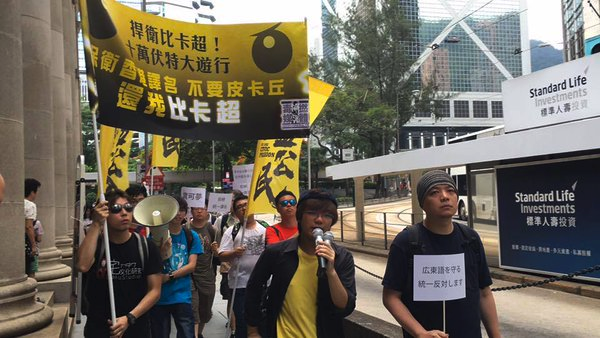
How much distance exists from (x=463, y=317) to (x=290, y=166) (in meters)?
4.16

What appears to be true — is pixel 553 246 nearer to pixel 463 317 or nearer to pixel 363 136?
pixel 463 317

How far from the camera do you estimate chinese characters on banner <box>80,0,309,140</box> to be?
401 cm

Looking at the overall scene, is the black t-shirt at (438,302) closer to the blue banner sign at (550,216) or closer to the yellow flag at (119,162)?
the yellow flag at (119,162)

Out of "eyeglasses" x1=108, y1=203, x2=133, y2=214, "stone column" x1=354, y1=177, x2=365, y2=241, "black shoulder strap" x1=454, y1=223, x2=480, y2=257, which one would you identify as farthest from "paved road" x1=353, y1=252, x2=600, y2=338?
"stone column" x1=354, y1=177, x2=365, y2=241

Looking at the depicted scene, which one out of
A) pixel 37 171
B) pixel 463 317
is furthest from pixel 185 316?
pixel 37 171

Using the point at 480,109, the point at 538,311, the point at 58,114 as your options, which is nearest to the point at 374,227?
the point at 538,311

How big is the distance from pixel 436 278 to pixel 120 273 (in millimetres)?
2081

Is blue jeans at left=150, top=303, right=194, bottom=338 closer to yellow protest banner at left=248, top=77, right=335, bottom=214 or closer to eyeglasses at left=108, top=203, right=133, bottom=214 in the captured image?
yellow protest banner at left=248, top=77, right=335, bottom=214

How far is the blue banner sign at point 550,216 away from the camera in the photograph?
1042 centimetres

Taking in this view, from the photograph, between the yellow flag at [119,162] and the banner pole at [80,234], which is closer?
the banner pole at [80,234]

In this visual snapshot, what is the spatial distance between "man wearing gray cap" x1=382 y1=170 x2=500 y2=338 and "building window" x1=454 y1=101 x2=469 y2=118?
9647 cm

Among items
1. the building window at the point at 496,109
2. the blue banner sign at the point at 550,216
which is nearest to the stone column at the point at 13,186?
the blue banner sign at the point at 550,216

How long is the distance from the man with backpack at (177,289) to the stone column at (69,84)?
28.3ft

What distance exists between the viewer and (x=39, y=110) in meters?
7.70
